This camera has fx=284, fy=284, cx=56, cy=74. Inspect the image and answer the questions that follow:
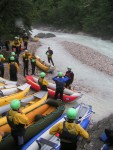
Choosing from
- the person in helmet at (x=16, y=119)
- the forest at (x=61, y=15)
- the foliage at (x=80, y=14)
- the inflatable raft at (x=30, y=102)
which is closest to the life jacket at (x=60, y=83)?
the inflatable raft at (x=30, y=102)

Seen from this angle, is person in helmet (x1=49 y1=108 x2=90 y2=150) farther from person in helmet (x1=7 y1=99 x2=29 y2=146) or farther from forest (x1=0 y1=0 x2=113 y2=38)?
forest (x1=0 y1=0 x2=113 y2=38)

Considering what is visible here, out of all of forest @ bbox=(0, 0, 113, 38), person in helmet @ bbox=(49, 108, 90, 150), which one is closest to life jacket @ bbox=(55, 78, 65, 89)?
person in helmet @ bbox=(49, 108, 90, 150)

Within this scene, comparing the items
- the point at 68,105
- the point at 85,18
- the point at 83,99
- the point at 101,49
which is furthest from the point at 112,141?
the point at 85,18

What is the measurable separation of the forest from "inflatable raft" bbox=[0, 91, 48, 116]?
Result: 9018mm

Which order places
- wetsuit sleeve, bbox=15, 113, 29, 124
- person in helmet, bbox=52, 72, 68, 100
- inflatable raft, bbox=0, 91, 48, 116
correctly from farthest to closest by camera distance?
person in helmet, bbox=52, 72, 68, 100 < inflatable raft, bbox=0, 91, 48, 116 < wetsuit sleeve, bbox=15, 113, 29, 124

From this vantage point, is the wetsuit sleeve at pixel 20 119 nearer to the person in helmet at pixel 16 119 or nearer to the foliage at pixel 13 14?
the person in helmet at pixel 16 119

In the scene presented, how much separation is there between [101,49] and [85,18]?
14.0 metres

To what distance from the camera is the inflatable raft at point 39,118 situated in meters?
7.19

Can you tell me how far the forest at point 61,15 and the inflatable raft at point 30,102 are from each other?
9.02 m

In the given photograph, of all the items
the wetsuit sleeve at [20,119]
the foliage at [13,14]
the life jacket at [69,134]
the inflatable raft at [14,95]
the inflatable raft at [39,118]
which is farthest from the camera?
the foliage at [13,14]

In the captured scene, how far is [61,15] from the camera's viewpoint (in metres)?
45.1

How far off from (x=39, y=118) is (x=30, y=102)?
1.16m

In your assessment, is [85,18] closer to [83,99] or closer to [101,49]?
[101,49]

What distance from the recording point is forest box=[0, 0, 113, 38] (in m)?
19.7
